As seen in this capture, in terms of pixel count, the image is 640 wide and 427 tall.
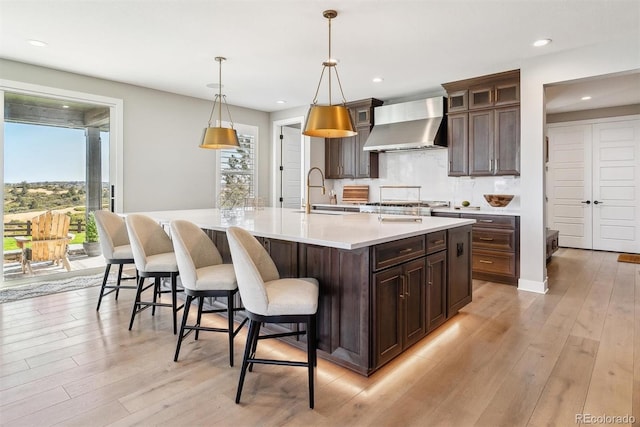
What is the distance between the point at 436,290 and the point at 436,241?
38 centimetres

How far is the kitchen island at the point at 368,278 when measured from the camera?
6.84 feet

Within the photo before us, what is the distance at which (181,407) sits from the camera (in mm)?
1883

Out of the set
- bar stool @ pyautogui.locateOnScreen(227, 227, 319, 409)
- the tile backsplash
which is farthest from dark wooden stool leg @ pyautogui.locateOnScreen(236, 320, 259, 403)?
the tile backsplash

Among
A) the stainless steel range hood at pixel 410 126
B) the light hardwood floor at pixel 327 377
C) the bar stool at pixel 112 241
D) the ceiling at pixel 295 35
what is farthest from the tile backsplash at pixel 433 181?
the bar stool at pixel 112 241

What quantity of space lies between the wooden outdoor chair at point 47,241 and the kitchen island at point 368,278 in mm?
3180

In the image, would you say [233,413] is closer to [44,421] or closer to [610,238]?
[44,421]

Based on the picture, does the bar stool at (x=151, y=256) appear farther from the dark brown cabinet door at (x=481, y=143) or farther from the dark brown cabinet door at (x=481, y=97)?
the dark brown cabinet door at (x=481, y=97)

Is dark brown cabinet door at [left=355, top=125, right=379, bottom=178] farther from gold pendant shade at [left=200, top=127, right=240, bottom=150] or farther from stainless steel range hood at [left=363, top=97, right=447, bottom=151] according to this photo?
gold pendant shade at [left=200, top=127, right=240, bottom=150]

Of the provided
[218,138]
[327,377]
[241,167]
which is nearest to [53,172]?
[218,138]

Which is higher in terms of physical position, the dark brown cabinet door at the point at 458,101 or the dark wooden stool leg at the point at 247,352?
the dark brown cabinet door at the point at 458,101

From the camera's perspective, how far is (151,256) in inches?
121

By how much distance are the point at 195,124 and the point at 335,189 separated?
270cm

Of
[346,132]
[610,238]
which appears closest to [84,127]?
[346,132]

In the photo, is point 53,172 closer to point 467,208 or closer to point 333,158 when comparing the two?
point 333,158
